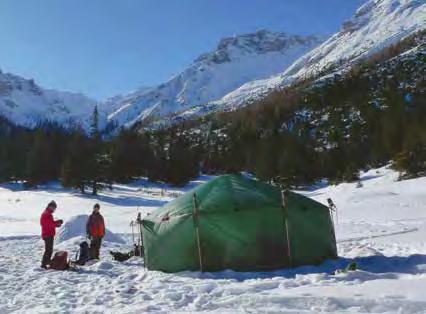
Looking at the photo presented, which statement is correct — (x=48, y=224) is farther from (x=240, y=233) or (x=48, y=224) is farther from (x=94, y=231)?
(x=240, y=233)

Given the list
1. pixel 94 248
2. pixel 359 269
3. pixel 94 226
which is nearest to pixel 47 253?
pixel 94 248

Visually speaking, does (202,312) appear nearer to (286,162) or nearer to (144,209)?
(144,209)

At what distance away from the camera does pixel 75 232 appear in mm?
25109

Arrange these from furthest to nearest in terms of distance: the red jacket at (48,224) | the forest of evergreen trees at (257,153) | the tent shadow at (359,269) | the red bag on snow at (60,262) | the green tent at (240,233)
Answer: the forest of evergreen trees at (257,153), the red jacket at (48,224), the red bag on snow at (60,262), the green tent at (240,233), the tent shadow at (359,269)

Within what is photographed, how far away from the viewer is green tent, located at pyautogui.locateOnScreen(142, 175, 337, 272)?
47.5 ft

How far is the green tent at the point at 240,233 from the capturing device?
14.5m

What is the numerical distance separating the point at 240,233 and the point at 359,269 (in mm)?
3277

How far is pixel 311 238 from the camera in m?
15.1

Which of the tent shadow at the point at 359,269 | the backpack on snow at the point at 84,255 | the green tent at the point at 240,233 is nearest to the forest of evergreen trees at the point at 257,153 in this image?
the tent shadow at the point at 359,269

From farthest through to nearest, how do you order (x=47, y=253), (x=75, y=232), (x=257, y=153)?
(x=257, y=153)
(x=75, y=232)
(x=47, y=253)

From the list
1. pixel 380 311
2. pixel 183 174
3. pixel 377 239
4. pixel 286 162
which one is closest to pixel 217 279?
pixel 380 311

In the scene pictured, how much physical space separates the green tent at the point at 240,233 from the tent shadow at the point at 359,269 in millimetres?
433

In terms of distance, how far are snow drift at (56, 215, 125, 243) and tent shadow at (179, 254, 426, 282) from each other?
37.1ft

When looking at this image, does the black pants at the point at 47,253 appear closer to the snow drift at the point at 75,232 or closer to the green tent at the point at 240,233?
the green tent at the point at 240,233
